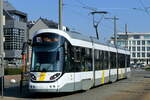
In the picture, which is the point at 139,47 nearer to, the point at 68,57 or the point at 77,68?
the point at 77,68

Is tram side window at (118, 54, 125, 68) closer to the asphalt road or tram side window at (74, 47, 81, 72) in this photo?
the asphalt road

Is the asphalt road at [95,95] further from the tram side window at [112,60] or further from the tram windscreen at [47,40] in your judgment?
the tram side window at [112,60]

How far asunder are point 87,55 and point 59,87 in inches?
188

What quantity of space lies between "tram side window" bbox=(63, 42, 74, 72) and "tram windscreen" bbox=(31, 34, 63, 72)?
0.34m

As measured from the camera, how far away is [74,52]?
2177cm

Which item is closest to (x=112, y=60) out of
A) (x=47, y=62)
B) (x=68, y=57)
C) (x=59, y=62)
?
(x=68, y=57)

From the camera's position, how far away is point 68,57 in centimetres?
2091

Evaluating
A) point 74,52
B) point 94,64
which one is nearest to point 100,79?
point 94,64

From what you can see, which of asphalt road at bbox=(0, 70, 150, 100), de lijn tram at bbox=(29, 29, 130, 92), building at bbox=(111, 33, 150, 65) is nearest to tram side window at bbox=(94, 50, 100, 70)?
de lijn tram at bbox=(29, 29, 130, 92)

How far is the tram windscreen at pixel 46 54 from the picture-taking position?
2027 cm

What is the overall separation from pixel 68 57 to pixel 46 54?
114cm

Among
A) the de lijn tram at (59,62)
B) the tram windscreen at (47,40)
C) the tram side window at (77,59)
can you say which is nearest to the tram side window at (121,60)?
the de lijn tram at (59,62)

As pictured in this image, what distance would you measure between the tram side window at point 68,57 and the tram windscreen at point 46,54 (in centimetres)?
34

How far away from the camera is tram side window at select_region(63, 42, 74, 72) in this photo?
67.8 ft
